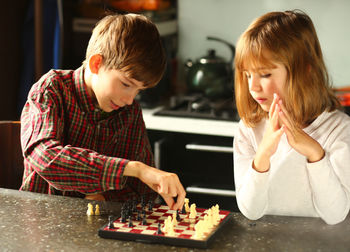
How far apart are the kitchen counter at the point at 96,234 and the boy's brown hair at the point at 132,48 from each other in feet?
1.33

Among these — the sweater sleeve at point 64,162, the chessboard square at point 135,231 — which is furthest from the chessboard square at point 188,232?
the sweater sleeve at point 64,162

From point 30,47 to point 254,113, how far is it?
1.81 metres

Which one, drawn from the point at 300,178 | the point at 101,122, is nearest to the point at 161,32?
the point at 101,122

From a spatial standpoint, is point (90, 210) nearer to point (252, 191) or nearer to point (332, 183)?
point (252, 191)

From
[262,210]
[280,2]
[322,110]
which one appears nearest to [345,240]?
[262,210]

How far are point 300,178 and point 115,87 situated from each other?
2.09 feet

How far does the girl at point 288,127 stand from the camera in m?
1.63

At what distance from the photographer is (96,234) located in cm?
143

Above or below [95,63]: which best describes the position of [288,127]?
below

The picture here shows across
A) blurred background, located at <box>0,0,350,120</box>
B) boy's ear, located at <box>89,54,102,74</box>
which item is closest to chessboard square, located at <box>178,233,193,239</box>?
boy's ear, located at <box>89,54,102,74</box>

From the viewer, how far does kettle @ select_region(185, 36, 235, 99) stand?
3084 millimetres

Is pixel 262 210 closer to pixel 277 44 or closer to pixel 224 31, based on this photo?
pixel 277 44

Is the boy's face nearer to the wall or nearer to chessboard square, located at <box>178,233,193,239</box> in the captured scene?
chessboard square, located at <box>178,233,193,239</box>

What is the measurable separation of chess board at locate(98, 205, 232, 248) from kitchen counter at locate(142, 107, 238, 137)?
1220 millimetres
